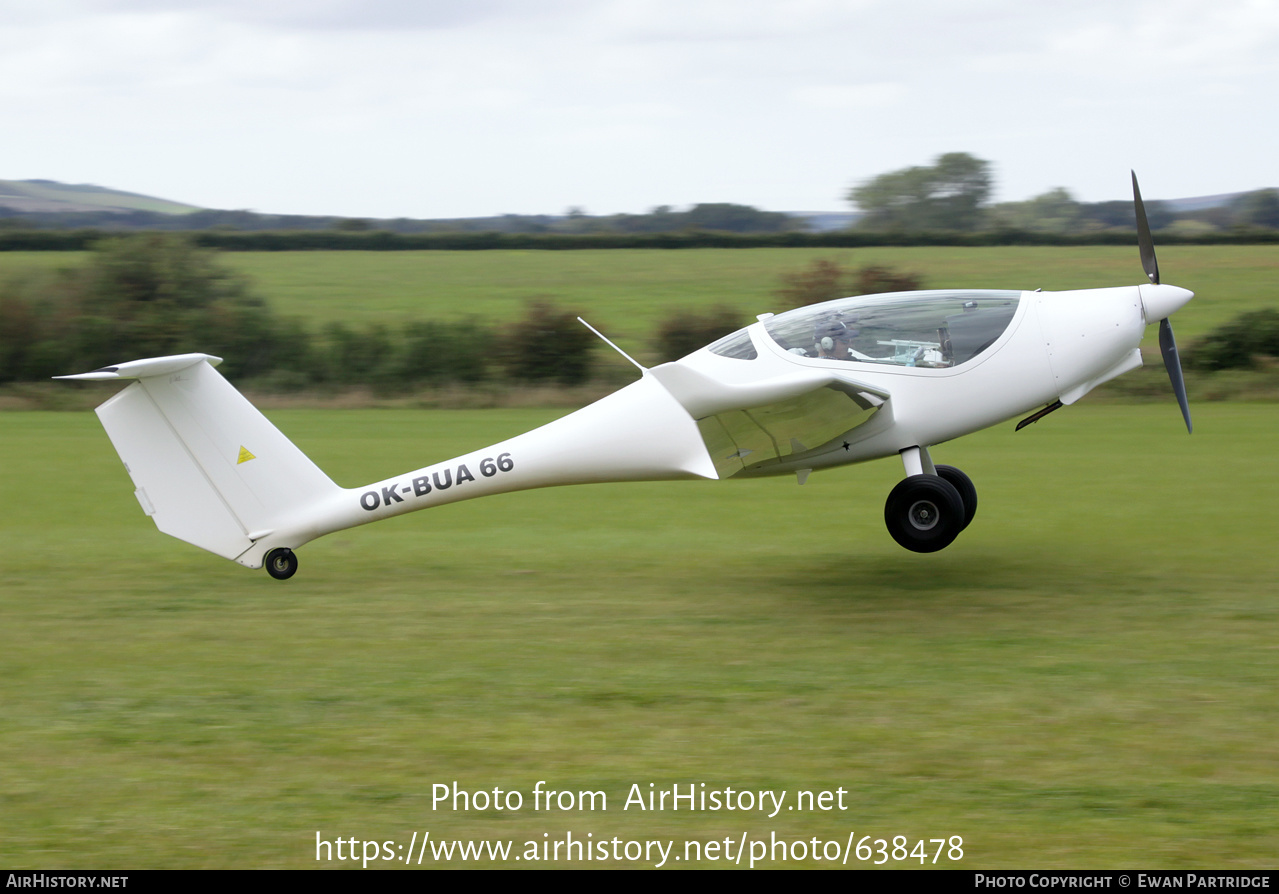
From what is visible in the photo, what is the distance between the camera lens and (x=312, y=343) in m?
33.1

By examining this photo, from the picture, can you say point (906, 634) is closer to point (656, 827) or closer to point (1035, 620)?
point (1035, 620)

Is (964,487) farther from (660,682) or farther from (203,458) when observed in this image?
(203,458)

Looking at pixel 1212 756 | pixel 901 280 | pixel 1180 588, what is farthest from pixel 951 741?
pixel 901 280

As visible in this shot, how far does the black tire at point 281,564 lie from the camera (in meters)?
9.66

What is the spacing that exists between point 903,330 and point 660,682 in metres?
3.77

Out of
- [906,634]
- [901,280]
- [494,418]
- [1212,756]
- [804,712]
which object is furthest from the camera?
[901,280]

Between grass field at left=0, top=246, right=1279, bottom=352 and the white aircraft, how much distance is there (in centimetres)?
2139

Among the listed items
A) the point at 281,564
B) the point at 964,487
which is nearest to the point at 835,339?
the point at 964,487

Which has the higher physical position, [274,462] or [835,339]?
[835,339]

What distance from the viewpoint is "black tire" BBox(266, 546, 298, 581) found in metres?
9.66

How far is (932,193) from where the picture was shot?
185 feet

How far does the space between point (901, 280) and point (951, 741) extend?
2456 cm

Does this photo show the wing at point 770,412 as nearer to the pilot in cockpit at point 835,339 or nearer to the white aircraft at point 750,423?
the white aircraft at point 750,423

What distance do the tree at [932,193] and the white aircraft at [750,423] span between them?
1879 inches
